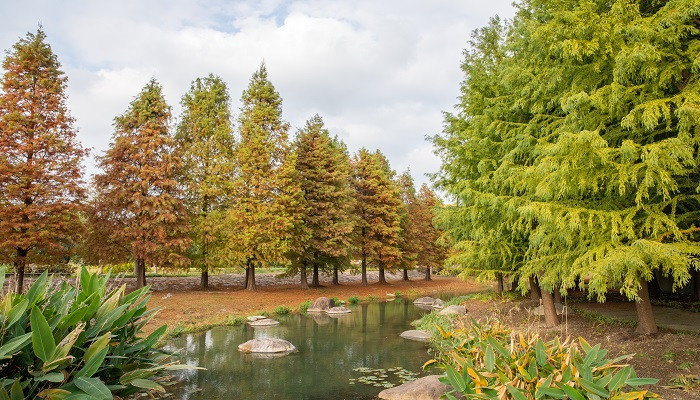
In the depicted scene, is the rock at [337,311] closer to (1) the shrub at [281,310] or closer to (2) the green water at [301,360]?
(1) the shrub at [281,310]

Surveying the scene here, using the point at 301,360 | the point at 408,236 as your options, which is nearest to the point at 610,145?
the point at 301,360

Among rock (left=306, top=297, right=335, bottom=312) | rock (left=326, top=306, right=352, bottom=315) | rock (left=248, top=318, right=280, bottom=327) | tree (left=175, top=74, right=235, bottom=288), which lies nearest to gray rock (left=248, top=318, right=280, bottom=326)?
rock (left=248, top=318, right=280, bottom=327)

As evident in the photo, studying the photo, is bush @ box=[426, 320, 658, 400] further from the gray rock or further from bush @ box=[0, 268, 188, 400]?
the gray rock

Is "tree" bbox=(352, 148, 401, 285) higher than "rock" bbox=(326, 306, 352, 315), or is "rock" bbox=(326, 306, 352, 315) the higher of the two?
"tree" bbox=(352, 148, 401, 285)

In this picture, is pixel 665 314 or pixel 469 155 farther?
pixel 665 314

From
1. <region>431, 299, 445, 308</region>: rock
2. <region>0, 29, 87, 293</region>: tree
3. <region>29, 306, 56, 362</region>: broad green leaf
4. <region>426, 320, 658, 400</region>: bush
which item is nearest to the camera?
<region>29, 306, 56, 362</region>: broad green leaf

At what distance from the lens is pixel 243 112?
25781 millimetres

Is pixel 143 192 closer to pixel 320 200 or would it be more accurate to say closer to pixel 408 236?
pixel 320 200

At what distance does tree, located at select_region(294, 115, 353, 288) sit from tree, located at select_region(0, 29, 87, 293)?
11997 millimetres

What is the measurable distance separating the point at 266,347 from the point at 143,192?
12.7 metres

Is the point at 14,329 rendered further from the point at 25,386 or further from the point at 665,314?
the point at 665,314

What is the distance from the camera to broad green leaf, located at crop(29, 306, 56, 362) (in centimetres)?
311

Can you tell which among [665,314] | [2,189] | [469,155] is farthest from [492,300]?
[2,189]

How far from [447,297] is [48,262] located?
21685 mm
